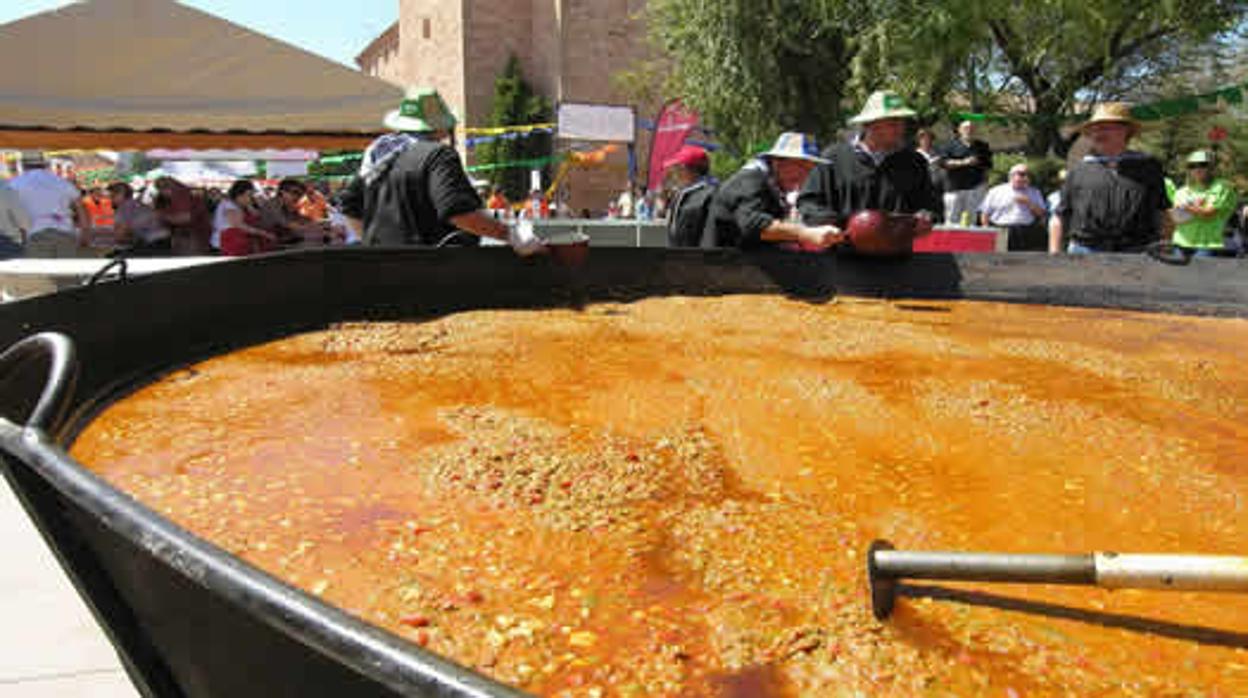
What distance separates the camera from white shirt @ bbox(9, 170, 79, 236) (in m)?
6.36

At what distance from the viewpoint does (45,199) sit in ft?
21.0

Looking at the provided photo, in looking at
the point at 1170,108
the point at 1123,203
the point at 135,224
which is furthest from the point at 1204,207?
the point at 1170,108

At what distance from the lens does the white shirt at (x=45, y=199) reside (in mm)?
6359

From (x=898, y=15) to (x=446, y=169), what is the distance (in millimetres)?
12457

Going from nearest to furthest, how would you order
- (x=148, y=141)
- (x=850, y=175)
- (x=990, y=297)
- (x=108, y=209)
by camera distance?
1. (x=990, y=297)
2. (x=850, y=175)
3. (x=148, y=141)
4. (x=108, y=209)

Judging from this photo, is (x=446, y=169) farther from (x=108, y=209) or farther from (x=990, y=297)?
(x=108, y=209)

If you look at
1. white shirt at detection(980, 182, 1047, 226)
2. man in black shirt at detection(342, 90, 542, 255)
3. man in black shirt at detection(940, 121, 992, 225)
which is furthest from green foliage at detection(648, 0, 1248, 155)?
man in black shirt at detection(342, 90, 542, 255)

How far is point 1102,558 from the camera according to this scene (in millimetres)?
942

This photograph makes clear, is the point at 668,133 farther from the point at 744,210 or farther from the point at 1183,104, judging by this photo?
the point at 744,210

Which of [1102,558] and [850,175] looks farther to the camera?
[850,175]

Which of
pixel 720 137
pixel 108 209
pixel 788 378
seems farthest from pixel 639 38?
pixel 788 378

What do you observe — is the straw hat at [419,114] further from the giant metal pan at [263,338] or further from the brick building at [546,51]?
the brick building at [546,51]

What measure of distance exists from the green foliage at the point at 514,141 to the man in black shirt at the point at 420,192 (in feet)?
83.2

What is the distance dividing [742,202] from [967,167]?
395 centimetres
